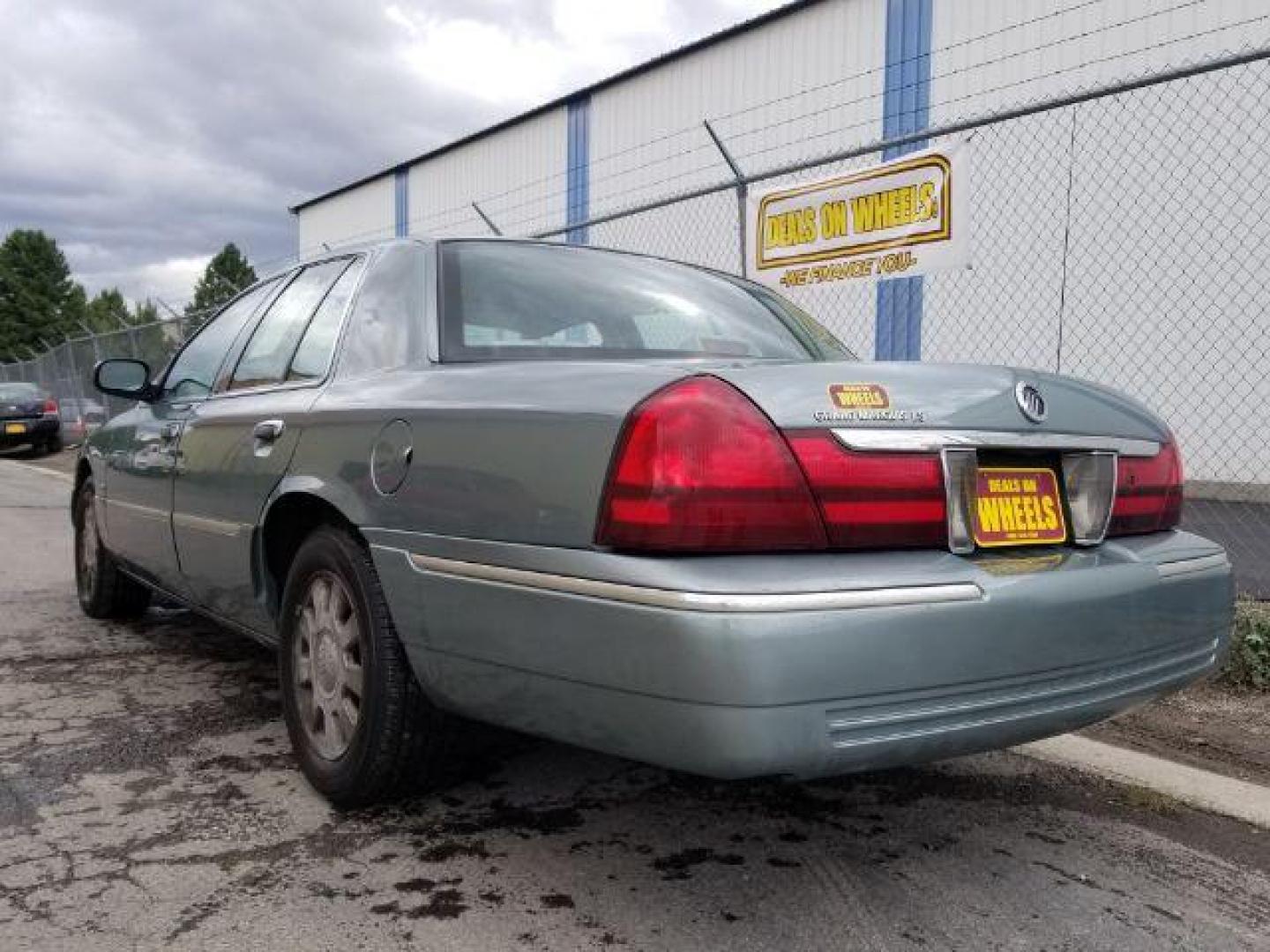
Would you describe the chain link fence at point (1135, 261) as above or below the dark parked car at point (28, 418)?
above

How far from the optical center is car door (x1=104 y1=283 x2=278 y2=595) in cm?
388

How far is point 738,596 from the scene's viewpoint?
187 centimetres

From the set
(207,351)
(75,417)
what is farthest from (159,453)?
(75,417)

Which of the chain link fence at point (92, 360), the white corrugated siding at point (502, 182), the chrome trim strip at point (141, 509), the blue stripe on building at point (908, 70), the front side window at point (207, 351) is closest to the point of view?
the chrome trim strip at point (141, 509)

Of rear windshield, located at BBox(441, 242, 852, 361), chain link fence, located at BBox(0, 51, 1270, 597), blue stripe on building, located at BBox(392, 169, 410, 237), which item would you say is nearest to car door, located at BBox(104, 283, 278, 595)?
rear windshield, located at BBox(441, 242, 852, 361)

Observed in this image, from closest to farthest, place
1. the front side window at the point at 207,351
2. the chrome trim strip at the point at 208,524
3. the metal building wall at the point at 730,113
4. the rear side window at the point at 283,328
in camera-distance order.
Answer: the chrome trim strip at the point at 208,524, the rear side window at the point at 283,328, the front side window at the point at 207,351, the metal building wall at the point at 730,113

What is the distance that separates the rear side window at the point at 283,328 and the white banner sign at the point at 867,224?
324 centimetres

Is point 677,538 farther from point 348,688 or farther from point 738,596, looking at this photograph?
point 348,688

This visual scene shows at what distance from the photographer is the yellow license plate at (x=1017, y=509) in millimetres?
2203

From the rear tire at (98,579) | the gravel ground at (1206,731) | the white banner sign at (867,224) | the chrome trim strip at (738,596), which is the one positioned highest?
the white banner sign at (867,224)

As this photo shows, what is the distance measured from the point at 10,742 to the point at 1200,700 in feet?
13.1

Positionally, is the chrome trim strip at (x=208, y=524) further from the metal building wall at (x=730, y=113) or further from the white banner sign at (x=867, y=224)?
the metal building wall at (x=730, y=113)

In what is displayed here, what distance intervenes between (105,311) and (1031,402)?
371 feet

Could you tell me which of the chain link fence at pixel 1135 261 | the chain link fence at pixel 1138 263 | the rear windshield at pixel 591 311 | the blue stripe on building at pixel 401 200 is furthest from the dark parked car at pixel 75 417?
the rear windshield at pixel 591 311
